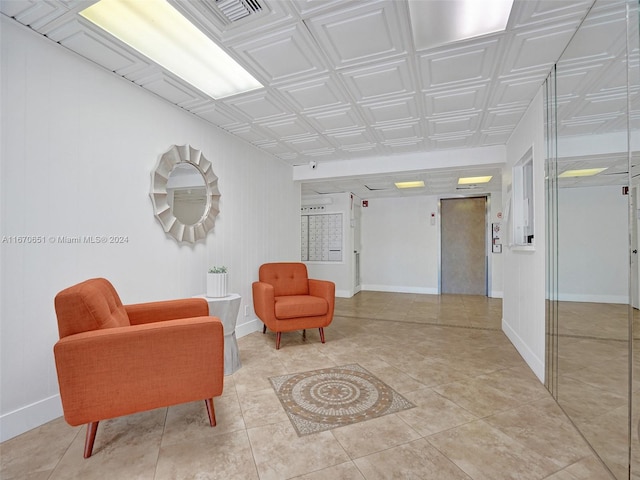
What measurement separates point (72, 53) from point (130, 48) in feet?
1.35

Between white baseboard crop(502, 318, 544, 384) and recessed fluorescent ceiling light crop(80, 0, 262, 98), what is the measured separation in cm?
320

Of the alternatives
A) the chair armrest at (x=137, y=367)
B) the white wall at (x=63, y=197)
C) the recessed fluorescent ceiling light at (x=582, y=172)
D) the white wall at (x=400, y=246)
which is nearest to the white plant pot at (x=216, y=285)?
the white wall at (x=63, y=197)

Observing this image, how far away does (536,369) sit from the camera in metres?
2.52

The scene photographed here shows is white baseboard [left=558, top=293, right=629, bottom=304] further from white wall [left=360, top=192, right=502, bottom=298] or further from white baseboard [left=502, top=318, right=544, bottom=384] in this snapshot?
white wall [left=360, top=192, right=502, bottom=298]

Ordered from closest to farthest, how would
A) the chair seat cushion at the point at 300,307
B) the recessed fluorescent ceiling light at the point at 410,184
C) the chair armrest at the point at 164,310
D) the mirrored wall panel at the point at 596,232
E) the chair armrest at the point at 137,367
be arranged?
the mirrored wall panel at the point at 596,232, the chair armrest at the point at 137,367, the chair armrest at the point at 164,310, the chair seat cushion at the point at 300,307, the recessed fluorescent ceiling light at the point at 410,184

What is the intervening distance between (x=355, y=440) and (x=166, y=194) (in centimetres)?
238

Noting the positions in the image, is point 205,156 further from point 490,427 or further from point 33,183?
point 490,427

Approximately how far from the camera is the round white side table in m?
2.55

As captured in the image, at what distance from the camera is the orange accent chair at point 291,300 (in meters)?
3.20

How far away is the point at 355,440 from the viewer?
1.66 m

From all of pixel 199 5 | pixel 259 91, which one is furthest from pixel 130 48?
pixel 259 91

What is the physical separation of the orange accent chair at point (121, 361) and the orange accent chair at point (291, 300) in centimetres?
142

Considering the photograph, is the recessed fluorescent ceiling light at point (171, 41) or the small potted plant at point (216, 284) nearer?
the recessed fluorescent ceiling light at point (171, 41)

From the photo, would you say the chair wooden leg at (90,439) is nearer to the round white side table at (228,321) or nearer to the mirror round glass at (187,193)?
the round white side table at (228,321)
